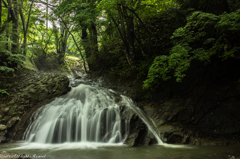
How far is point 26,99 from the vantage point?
27.7ft

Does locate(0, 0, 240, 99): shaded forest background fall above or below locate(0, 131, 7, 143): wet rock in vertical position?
above

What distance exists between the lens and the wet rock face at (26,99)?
6977 mm

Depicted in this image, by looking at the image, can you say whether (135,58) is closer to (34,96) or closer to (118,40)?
(118,40)

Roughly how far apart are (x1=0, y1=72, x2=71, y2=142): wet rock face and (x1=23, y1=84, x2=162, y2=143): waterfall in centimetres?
61

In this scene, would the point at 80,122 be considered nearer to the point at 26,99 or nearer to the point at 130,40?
the point at 26,99

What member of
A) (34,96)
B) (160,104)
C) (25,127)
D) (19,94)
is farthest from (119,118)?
(19,94)

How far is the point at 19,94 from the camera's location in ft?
28.4

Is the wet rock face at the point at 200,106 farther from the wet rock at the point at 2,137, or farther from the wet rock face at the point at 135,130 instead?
the wet rock at the point at 2,137

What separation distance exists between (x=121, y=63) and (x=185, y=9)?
5042mm

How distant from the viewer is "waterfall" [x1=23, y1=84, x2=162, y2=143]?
6359mm

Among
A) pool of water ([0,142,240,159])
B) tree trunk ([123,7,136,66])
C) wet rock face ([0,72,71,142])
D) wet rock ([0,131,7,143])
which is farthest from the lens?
tree trunk ([123,7,136,66])

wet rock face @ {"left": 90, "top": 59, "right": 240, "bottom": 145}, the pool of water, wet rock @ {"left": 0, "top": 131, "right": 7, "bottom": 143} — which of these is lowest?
wet rock @ {"left": 0, "top": 131, "right": 7, "bottom": 143}

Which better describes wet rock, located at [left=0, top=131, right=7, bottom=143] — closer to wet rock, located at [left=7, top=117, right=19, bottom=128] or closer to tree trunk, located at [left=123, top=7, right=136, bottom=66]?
wet rock, located at [left=7, top=117, right=19, bottom=128]

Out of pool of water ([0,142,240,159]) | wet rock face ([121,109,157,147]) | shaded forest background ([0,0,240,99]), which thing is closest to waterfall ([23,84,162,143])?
wet rock face ([121,109,157,147])
